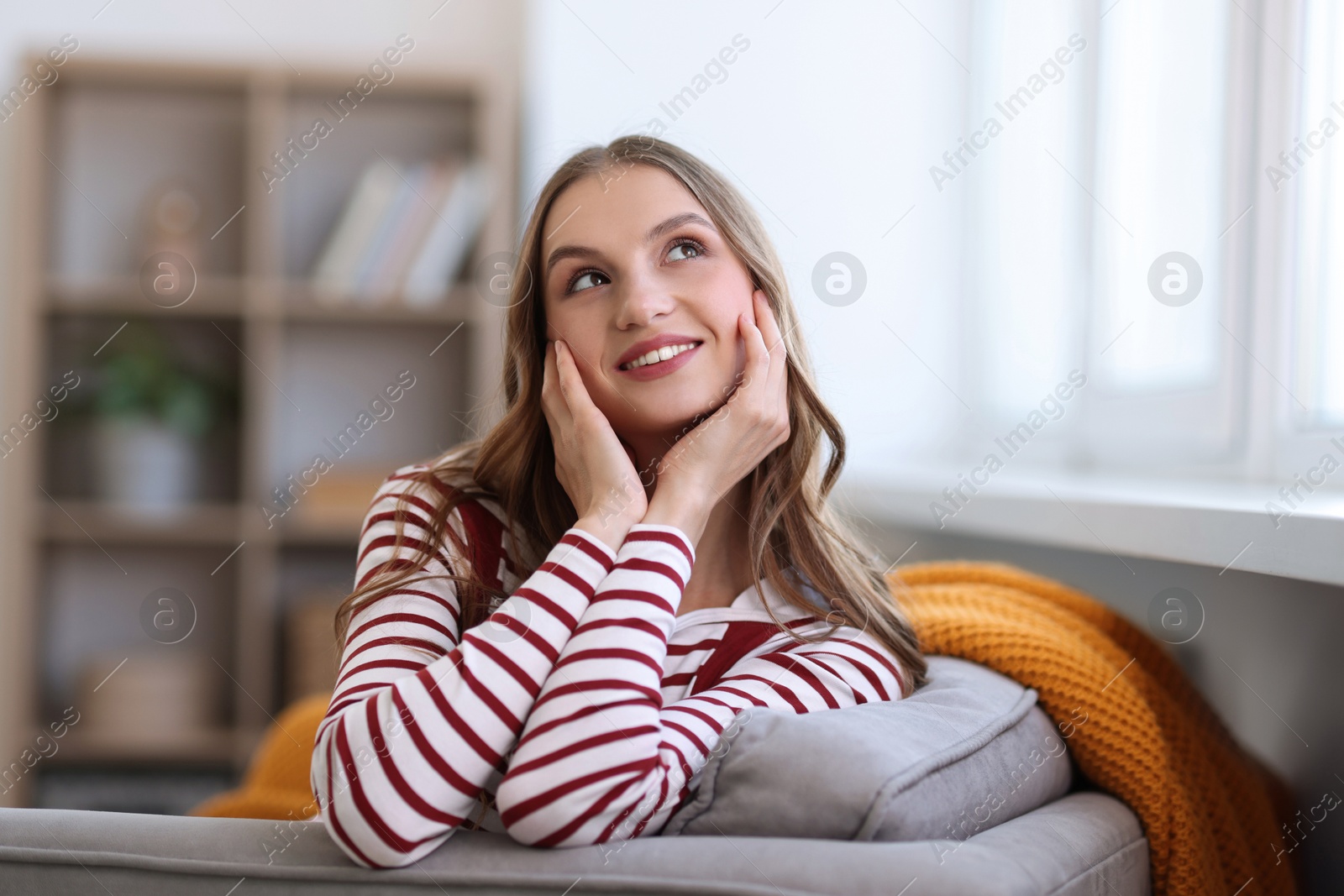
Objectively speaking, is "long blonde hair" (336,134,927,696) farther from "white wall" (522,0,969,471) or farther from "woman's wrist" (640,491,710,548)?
"white wall" (522,0,969,471)

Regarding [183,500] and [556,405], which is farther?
[183,500]

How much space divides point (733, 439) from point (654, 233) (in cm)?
24

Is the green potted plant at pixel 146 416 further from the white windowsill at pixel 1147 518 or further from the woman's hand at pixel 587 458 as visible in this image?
the woman's hand at pixel 587 458

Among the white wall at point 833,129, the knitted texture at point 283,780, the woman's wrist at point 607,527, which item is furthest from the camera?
the white wall at point 833,129

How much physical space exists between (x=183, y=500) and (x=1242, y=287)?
263cm

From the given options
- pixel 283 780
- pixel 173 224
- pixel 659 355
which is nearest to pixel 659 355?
pixel 659 355

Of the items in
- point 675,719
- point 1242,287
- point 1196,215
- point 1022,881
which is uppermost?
point 1196,215

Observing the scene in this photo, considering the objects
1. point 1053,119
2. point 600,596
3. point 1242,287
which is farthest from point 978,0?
point 600,596

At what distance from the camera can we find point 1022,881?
33.1 inches

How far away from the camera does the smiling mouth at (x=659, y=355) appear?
1.18 metres

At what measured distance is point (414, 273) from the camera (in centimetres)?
297

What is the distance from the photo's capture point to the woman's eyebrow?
3.87 ft

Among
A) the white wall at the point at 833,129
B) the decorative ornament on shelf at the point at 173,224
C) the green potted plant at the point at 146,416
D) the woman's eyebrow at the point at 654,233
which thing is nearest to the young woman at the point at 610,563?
the woman's eyebrow at the point at 654,233

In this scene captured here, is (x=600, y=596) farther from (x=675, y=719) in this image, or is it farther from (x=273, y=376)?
(x=273, y=376)
